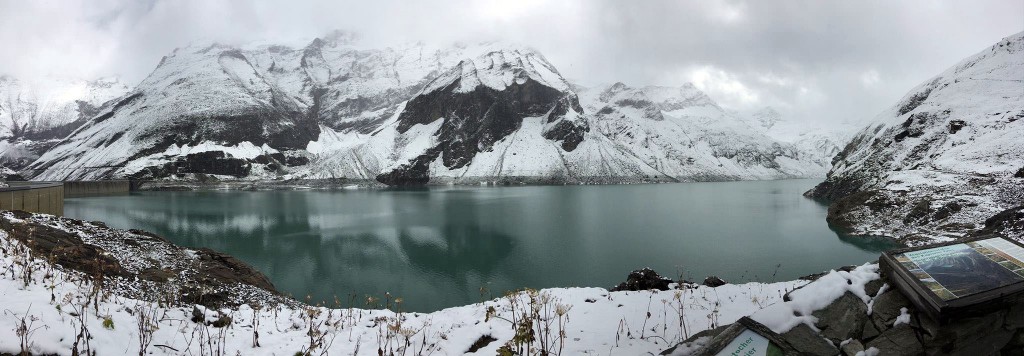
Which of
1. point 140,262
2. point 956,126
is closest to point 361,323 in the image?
A: point 140,262

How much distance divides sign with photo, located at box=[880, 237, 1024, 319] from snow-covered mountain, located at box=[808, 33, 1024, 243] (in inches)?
1190

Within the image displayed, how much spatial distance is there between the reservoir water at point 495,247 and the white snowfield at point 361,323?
4566 mm

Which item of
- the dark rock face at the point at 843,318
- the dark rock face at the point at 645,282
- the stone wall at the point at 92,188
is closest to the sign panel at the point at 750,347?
the dark rock face at the point at 843,318

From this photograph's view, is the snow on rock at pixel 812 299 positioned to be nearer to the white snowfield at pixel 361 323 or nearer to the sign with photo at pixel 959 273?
the white snowfield at pixel 361 323

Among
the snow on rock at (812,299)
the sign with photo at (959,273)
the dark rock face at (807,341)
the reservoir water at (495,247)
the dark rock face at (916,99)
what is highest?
the dark rock face at (916,99)

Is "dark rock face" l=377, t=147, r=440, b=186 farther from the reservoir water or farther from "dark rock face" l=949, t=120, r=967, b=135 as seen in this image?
"dark rock face" l=949, t=120, r=967, b=135

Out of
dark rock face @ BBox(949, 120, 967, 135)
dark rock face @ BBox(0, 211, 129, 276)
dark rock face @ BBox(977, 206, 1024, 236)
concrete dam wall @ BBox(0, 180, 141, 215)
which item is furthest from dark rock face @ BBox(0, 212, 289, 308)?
dark rock face @ BBox(949, 120, 967, 135)

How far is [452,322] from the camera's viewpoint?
8.92 metres

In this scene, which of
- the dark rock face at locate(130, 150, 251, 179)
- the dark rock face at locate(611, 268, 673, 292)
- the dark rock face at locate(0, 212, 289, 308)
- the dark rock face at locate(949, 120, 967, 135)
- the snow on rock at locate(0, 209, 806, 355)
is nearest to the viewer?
the snow on rock at locate(0, 209, 806, 355)

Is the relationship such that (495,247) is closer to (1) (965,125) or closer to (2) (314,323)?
(2) (314,323)

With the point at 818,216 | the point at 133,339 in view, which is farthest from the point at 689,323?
the point at 818,216

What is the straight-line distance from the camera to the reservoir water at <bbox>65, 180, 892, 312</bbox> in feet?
78.1

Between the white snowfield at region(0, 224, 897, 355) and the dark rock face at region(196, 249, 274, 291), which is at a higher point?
the white snowfield at region(0, 224, 897, 355)

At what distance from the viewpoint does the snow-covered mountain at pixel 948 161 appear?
34531mm
